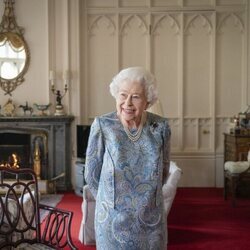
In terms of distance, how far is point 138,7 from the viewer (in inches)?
260

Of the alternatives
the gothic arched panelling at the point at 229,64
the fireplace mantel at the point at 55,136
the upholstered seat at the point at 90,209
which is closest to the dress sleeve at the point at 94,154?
the upholstered seat at the point at 90,209

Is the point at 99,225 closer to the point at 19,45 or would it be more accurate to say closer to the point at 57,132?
the point at 57,132

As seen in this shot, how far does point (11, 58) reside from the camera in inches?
258

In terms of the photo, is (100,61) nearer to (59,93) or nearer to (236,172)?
(59,93)

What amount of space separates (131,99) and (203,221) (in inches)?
132

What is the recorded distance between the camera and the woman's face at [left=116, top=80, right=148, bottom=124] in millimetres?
1786

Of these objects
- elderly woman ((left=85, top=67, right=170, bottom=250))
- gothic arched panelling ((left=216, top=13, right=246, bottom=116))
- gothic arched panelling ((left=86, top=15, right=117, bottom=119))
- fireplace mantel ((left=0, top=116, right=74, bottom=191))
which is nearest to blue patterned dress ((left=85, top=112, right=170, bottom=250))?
elderly woman ((left=85, top=67, right=170, bottom=250))

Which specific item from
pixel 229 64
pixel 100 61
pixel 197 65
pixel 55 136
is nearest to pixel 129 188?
pixel 55 136

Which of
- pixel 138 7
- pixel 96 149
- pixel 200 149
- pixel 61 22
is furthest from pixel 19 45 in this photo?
pixel 96 149

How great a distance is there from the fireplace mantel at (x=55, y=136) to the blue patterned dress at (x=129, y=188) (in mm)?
4594

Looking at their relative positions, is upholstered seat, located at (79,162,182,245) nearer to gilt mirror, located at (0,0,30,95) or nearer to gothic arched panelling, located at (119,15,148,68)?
gothic arched panelling, located at (119,15,148,68)

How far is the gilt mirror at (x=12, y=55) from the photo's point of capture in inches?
255

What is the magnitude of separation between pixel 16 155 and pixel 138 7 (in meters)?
3.03

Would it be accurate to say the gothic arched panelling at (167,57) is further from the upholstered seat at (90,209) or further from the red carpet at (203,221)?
the upholstered seat at (90,209)
